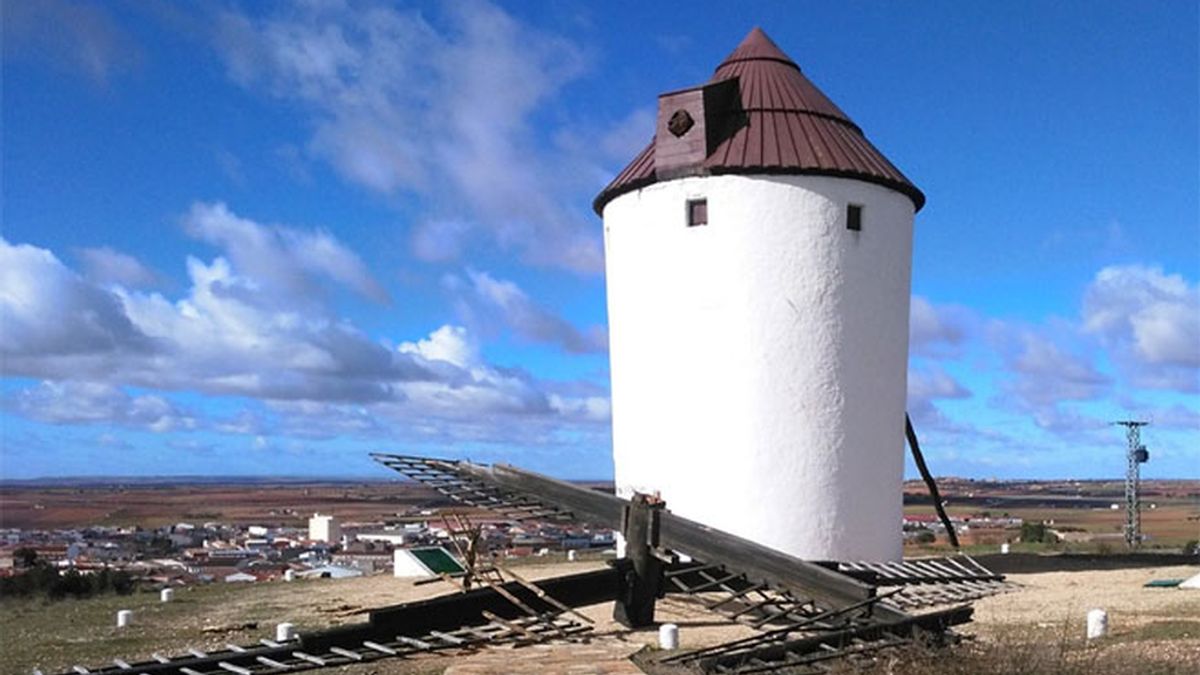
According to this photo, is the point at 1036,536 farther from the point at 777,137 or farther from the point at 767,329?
the point at 777,137

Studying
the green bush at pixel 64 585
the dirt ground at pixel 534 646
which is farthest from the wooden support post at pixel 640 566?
the green bush at pixel 64 585

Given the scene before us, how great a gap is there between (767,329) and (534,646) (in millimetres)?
6061

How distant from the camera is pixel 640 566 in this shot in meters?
9.57

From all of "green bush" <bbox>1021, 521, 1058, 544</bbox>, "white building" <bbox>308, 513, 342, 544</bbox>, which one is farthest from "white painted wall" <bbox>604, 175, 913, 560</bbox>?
"white building" <bbox>308, 513, 342, 544</bbox>

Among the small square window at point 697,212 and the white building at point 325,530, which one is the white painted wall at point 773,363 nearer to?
the small square window at point 697,212

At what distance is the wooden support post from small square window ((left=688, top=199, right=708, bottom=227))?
5415mm

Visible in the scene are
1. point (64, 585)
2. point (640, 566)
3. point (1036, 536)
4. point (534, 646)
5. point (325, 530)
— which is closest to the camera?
point (534, 646)

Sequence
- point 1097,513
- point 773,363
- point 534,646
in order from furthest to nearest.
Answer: point 1097,513 < point 773,363 < point 534,646

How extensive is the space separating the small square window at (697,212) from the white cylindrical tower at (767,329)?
0.02 metres

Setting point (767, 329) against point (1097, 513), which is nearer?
point (767, 329)

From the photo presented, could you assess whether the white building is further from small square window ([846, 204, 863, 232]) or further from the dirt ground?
small square window ([846, 204, 863, 232])

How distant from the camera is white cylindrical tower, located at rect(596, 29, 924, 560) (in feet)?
44.7

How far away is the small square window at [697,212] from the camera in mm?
14062

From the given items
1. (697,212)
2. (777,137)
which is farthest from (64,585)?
(777,137)
